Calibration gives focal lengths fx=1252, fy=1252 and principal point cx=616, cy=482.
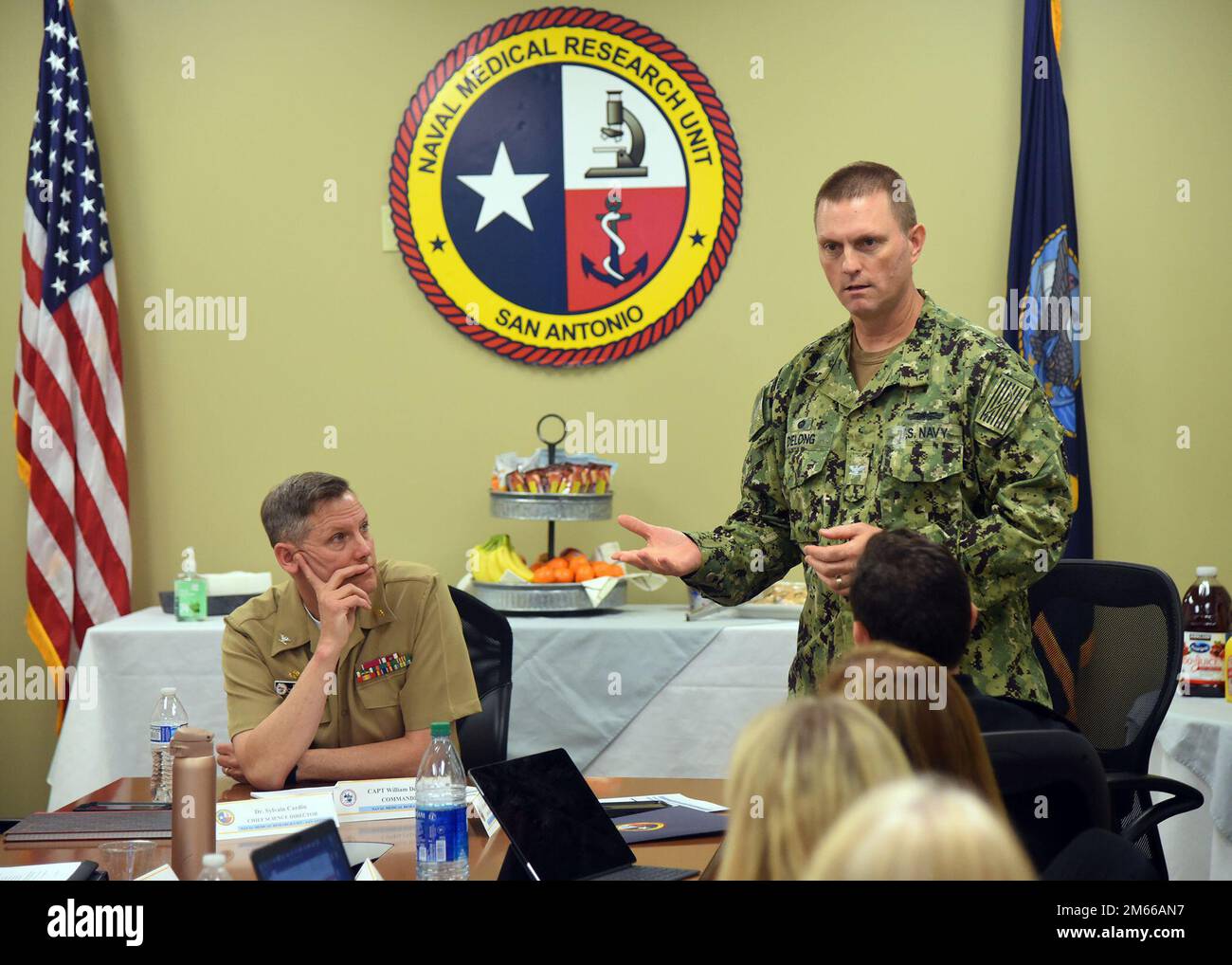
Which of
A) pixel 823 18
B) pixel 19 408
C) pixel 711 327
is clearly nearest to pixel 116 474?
pixel 19 408

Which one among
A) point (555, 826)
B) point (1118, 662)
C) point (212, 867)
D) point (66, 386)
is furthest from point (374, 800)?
point (66, 386)

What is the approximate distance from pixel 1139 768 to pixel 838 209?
129 cm

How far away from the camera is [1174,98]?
13.9 feet

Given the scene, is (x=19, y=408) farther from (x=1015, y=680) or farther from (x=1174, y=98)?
(x=1174, y=98)

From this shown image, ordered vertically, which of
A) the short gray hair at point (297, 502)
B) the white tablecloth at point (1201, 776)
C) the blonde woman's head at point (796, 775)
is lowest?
the white tablecloth at point (1201, 776)

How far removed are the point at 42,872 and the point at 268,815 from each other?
0.37 metres

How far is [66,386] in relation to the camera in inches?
167

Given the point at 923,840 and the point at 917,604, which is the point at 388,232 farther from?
the point at 923,840

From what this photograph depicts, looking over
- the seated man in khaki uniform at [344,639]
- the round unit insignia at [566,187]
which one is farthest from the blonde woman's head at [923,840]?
the round unit insignia at [566,187]

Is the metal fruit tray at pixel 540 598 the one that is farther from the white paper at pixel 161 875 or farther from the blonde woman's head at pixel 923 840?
the blonde woman's head at pixel 923 840

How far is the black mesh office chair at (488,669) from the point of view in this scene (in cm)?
264

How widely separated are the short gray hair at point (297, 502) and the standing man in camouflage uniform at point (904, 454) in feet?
2.19

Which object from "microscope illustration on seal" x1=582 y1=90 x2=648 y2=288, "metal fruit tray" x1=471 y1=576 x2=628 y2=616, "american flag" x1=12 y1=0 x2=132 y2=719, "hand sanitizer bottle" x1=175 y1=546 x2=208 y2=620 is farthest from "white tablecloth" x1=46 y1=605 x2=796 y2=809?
"microscope illustration on seal" x1=582 y1=90 x2=648 y2=288
